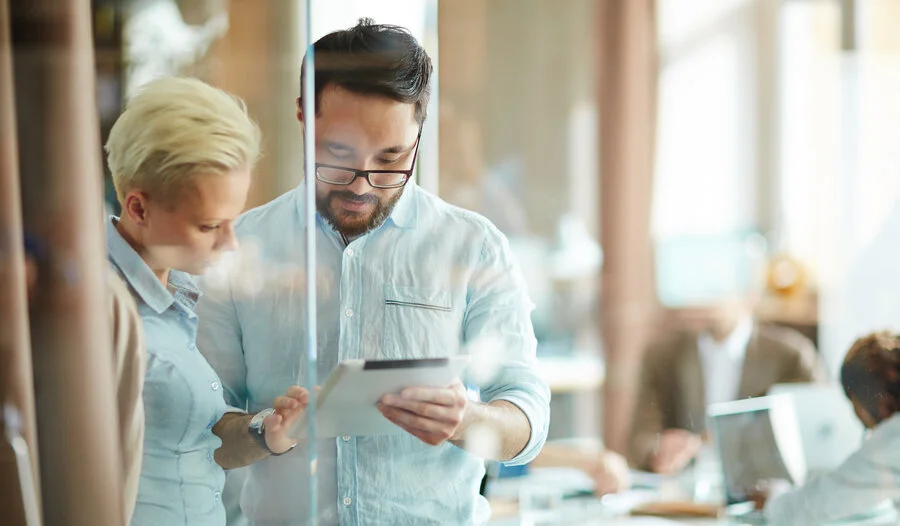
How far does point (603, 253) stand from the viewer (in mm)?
1630

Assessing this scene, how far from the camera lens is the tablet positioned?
1112 millimetres

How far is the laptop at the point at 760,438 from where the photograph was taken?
160 cm

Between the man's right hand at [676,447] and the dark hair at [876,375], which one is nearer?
the dark hair at [876,375]

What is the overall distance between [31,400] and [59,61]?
504 millimetres

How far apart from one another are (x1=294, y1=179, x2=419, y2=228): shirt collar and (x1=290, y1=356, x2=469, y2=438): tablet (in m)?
0.21

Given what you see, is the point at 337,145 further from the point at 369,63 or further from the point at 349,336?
the point at 349,336

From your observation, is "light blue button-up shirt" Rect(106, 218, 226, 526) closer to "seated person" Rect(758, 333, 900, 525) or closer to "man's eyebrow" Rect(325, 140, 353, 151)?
"man's eyebrow" Rect(325, 140, 353, 151)

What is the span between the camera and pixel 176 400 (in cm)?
127

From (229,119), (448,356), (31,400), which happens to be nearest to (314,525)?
(448,356)

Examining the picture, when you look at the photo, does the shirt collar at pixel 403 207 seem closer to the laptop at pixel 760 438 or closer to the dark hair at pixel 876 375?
the laptop at pixel 760 438

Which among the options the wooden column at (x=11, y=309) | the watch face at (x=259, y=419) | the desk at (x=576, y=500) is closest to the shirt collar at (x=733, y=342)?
the desk at (x=576, y=500)

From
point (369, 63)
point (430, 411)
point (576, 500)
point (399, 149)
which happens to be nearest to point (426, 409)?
point (430, 411)

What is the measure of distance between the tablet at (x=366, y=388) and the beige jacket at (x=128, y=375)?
0.76ft

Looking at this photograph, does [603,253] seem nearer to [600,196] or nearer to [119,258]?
[600,196]
